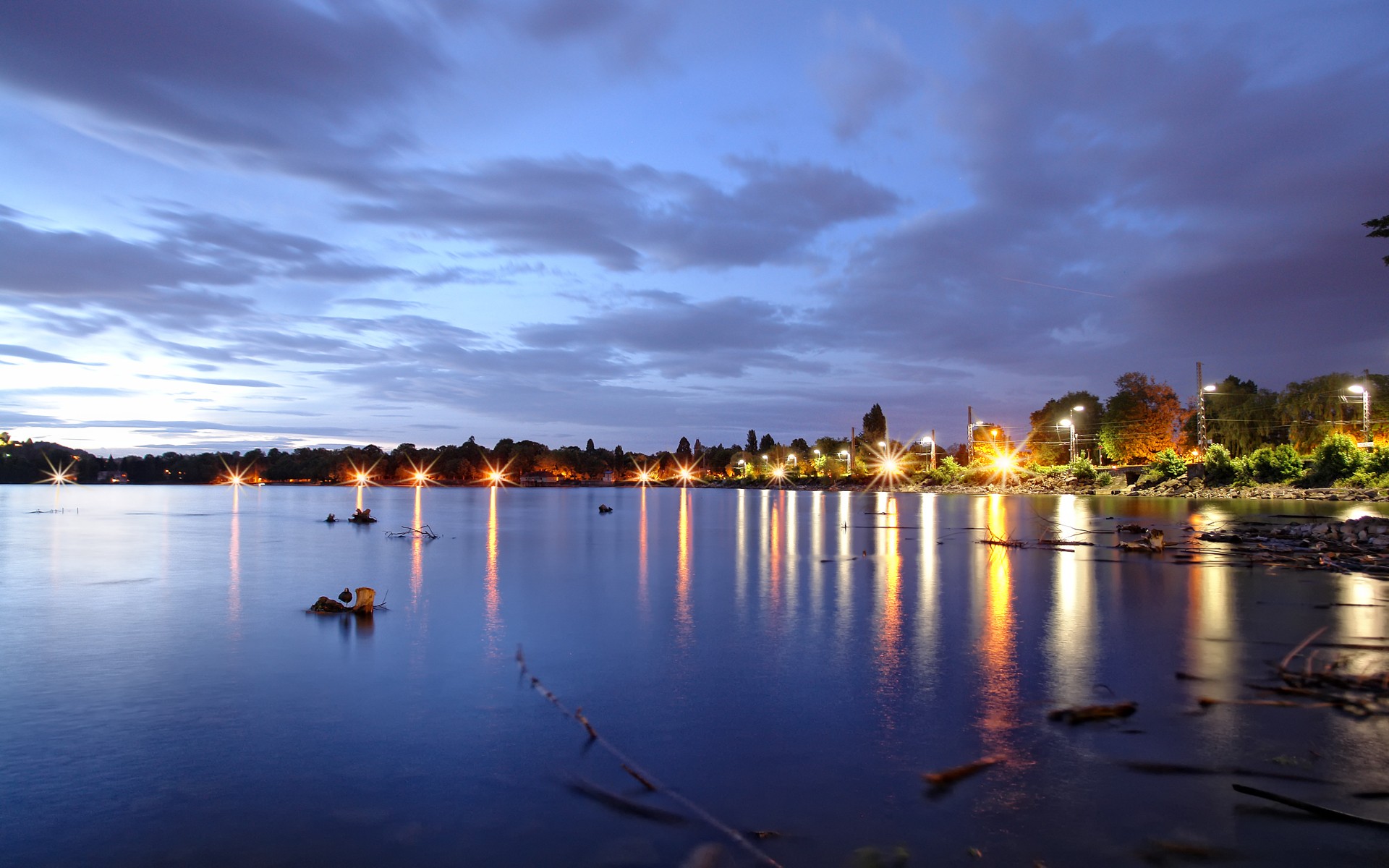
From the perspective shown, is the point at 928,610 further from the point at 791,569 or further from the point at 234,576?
the point at 234,576

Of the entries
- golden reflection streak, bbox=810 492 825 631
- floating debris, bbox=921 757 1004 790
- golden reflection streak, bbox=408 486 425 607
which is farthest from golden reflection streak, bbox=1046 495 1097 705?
A: golden reflection streak, bbox=408 486 425 607

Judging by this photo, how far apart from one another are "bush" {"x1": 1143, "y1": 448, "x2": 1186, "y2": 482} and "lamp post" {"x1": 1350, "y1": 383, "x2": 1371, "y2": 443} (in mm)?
17032

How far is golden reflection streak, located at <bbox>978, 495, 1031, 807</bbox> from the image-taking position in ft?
29.8

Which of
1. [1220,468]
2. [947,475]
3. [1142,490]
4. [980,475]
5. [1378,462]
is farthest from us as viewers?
[947,475]

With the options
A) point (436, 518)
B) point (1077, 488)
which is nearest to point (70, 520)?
point (436, 518)

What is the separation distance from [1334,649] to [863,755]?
34.0 feet

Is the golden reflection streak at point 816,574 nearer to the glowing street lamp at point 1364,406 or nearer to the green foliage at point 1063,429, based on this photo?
the glowing street lamp at point 1364,406

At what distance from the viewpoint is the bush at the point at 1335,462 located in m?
74.2

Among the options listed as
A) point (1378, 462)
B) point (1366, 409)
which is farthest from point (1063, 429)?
point (1378, 462)

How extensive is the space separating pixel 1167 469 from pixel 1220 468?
7478 millimetres

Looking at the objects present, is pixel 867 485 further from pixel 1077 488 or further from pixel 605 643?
pixel 605 643

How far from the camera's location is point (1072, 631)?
642 inches

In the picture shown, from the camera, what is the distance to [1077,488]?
109812 mm

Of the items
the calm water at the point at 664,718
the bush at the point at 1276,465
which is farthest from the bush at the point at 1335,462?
the calm water at the point at 664,718
